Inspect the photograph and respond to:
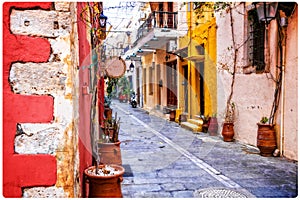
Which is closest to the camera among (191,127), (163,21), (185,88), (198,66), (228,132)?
(228,132)

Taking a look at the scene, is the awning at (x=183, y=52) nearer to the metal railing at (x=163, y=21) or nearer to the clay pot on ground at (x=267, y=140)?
the metal railing at (x=163, y=21)

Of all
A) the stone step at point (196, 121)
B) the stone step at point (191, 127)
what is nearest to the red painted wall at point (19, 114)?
the stone step at point (191, 127)

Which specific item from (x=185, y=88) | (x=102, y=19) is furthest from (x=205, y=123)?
(x=102, y=19)

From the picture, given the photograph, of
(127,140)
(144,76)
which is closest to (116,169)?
(127,140)

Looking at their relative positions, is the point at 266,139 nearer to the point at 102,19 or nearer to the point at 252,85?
the point at 252,85

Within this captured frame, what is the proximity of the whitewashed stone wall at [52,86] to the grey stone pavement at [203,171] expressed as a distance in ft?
6.77

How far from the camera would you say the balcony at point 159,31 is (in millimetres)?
13792

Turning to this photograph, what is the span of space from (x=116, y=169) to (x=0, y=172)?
1.39 meters

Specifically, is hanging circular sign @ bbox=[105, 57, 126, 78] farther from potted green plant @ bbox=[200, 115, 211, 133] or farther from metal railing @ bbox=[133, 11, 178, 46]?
metal railing @ bbox=[133, 11, 178, 46]

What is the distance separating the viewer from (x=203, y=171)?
5.55 meters

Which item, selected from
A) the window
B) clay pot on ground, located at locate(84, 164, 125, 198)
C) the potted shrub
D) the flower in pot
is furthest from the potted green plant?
clay pot on ground, located at locate(84, 164, 125, 198)

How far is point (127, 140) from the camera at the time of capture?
29.6 feet

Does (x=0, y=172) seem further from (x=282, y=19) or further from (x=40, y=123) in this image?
(x=282, y=19)

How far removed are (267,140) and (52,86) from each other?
5.39 metres
